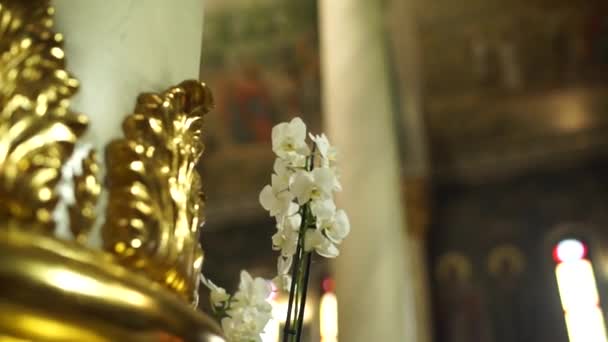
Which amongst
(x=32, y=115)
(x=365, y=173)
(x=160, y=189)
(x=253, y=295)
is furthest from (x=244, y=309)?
(x=365, y=173)

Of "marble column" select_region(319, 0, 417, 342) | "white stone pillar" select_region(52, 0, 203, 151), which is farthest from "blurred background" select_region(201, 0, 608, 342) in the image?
Answer: "white stone pillar" select_region(52, 0, 203, 151)

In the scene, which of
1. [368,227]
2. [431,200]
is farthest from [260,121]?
[368,227]

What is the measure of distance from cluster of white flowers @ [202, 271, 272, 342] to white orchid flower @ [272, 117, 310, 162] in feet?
0.71

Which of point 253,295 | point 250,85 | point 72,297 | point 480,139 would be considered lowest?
point 72,297

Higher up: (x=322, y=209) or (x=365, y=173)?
(x=365, y=173)

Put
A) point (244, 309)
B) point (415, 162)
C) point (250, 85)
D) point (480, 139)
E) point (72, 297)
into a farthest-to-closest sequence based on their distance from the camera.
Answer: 1. point (250, 85)
2. point (480, 139)
3. point (415, 162)
4. point (244, 309)
5. point (72, 297)

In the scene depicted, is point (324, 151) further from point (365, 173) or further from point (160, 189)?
point (365, 173)

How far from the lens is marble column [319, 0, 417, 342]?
447 centimetres

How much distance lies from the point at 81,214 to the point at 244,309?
1.91 ft

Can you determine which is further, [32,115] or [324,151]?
[324,151]

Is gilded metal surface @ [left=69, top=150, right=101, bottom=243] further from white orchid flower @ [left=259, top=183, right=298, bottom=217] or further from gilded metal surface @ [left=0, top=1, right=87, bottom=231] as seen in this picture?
white orchid flower @ [left=259, top=183, right=298, bottom=217]

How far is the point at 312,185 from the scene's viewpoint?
1295 mm

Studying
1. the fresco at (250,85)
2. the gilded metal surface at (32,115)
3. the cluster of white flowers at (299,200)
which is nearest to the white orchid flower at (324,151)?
the cluster of white flowers at (299,200)

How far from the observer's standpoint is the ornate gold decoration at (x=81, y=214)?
2.14 ft
